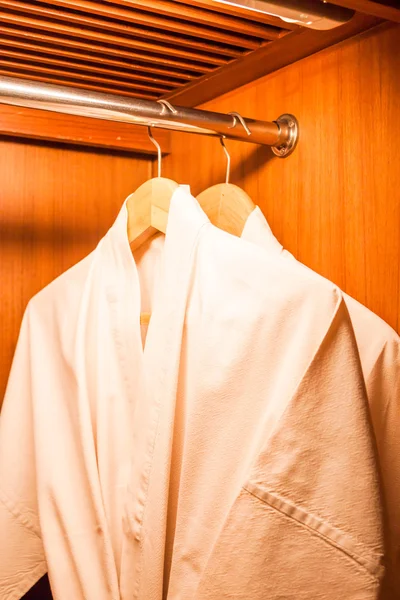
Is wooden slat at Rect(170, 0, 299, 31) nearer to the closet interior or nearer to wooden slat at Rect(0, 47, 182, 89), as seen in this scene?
the closet interior

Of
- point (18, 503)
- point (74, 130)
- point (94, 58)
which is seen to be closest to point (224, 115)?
point (94, 58)

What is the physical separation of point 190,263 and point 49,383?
0.95 feet

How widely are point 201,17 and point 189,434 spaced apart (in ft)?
1.65

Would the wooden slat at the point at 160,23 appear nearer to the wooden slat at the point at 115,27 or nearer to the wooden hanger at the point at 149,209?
the wooden slat at the point at 115,27

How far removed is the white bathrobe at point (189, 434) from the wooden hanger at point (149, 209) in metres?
0.02

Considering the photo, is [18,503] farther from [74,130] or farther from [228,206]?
[74,130]

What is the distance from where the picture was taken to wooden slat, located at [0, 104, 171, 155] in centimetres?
101

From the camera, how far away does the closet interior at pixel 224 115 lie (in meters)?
0.71

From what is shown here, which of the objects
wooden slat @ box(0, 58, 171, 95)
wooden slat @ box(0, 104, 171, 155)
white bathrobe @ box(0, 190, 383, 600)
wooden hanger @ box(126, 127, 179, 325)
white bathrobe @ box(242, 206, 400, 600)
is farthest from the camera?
wooden slat @ box(0, 104, 171, 155)

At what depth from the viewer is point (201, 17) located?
0.73 metres

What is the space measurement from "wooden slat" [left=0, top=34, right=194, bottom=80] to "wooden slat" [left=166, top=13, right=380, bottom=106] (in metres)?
0.04

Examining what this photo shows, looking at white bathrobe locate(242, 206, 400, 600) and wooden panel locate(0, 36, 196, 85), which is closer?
white bathrobe locate(242, 206, 400, 600)

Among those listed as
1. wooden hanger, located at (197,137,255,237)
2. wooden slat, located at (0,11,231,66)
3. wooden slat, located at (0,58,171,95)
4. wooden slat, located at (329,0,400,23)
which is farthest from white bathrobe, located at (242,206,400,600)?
wooden slat, located at (0,58,171,95)

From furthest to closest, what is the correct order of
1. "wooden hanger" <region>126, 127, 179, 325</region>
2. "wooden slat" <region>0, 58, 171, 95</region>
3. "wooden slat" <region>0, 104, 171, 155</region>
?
"wooden slat" <region>0, 104, 171, 155</region>, "wooden slat" <region>0, 58, 171, 95</region>, "wooden hanger" <region>126, 127, 179, 325</region>
